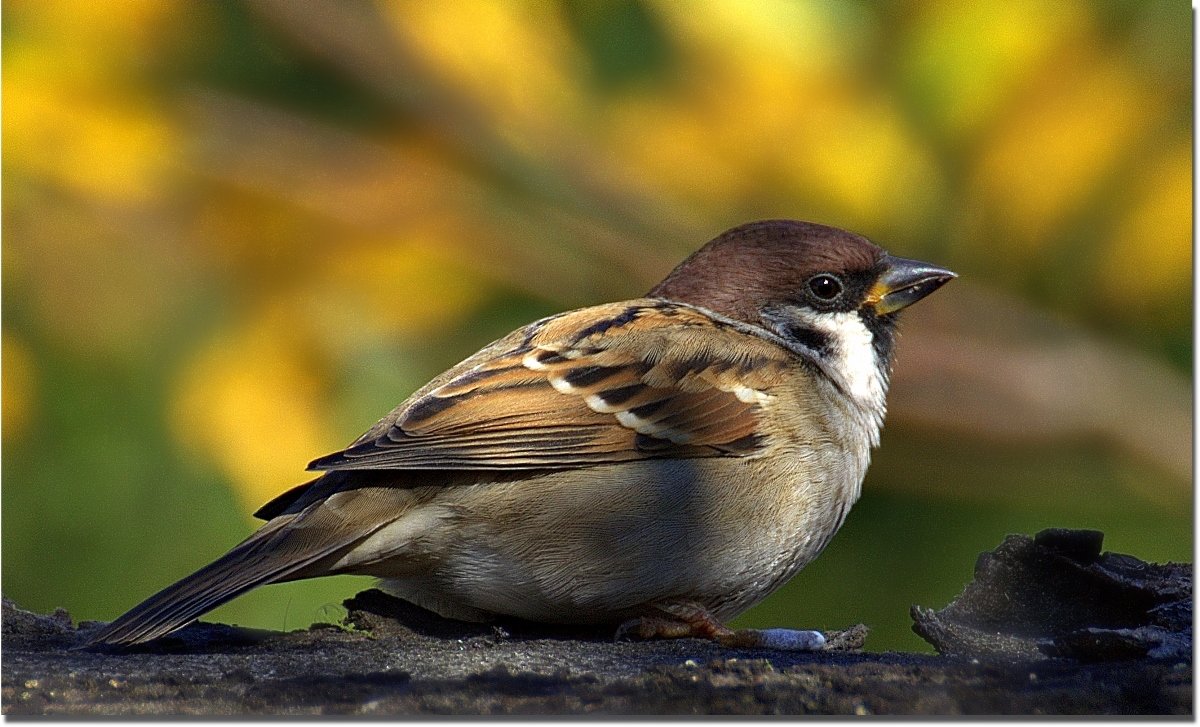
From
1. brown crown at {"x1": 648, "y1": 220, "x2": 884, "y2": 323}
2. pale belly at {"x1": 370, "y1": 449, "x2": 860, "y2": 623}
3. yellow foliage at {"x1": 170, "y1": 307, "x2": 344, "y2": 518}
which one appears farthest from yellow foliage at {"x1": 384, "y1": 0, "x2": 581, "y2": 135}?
pale belly at {"x1": 370, "y1": 449, "x2": 860, "y2": 623}

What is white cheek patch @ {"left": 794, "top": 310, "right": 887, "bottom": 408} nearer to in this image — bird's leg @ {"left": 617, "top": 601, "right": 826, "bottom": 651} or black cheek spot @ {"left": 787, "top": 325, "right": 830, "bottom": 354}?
black cheek spot @ {"left": 787, "top": 325, "right": 830, "bottom": 354}

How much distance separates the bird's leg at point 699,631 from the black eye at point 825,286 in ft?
3.27

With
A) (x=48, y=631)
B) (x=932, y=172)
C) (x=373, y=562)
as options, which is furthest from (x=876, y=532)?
(x=48, y=631)

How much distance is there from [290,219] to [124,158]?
45 centimetres

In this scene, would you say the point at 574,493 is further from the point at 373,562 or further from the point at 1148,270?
the point at 1148,270

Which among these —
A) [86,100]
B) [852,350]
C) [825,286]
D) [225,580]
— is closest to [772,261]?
[825,286]

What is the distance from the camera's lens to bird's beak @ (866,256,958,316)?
3930 millimetres

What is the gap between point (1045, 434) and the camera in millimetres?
4184

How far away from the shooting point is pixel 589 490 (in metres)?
3.28

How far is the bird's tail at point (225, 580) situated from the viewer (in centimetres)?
288

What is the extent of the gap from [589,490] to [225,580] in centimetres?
77

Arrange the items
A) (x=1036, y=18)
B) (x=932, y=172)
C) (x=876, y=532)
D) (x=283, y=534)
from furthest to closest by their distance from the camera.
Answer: (x=876, y=532) < (x=932, y=172) < (x=1036, y=18) < (x=283, y=534)

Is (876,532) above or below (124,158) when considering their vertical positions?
below

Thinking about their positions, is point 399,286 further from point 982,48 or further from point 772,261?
point 982,48
